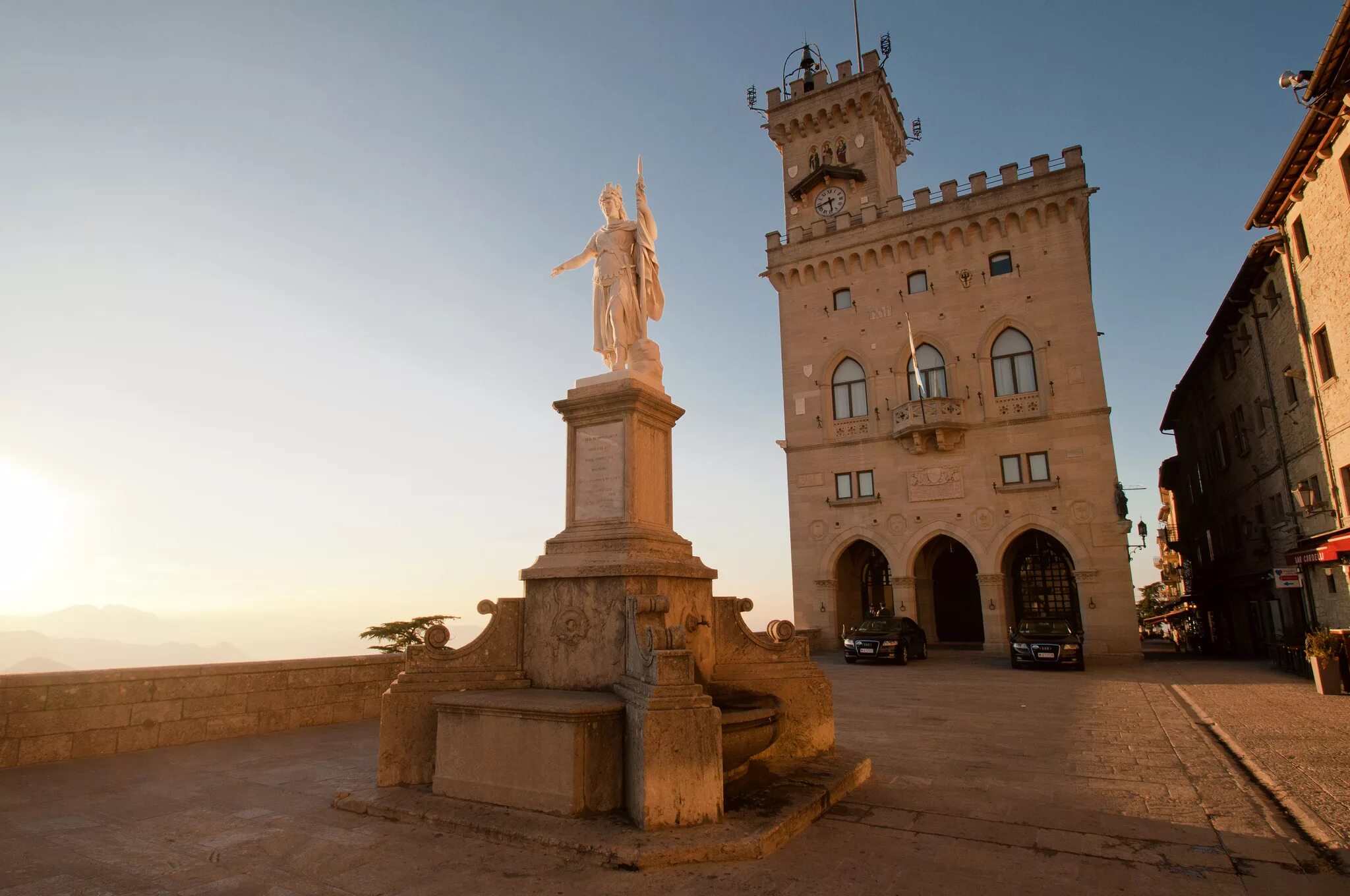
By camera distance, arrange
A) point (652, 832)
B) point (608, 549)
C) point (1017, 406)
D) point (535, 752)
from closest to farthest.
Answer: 1. point (652, 832)
2. point (535, 752)
3. point (608, 549)
4. point (1017, 406)

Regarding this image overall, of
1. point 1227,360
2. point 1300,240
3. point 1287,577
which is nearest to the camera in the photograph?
point 1300,240

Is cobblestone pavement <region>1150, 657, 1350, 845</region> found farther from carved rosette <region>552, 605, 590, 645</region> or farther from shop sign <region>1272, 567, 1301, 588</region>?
carved rosette <region>552, 605, 590, 645</region>

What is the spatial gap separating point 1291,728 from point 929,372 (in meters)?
19.2

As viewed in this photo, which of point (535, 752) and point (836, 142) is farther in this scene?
point (836, 142)

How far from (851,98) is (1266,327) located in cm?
1922

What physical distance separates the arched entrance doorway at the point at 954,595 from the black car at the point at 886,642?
695 centimetres

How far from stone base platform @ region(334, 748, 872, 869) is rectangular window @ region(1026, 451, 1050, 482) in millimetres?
21871

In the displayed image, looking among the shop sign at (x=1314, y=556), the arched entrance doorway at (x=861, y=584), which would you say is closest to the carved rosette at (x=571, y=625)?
the shop sign at (x=1314, y=556)

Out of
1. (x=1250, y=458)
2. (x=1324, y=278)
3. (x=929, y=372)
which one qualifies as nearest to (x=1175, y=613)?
(x=1250, y=458)

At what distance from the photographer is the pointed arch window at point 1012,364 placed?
25547 mm

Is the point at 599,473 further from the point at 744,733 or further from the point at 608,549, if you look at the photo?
the point at 744,733

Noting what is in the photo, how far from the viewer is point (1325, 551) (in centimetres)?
1498

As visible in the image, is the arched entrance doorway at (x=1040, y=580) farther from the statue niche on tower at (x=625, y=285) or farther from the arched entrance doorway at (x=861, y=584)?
the statue niche on tower at (x=625, y=285)

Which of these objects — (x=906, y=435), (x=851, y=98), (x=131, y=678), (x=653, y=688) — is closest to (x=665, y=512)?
(x=653, y=688)
